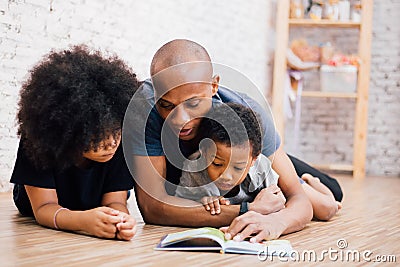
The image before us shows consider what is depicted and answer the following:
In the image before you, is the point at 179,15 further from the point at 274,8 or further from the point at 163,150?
the point at 163,150

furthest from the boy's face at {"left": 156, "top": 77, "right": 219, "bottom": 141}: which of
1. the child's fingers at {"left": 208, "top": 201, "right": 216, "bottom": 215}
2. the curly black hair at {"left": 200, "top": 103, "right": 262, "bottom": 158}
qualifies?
the child's fingers at {"left": 208, "top": 201, "right": 216, "bottom": 215}

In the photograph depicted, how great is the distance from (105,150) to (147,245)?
1.07 ft

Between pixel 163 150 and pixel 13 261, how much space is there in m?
0.73

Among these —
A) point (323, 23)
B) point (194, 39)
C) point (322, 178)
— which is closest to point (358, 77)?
point (323, 23)

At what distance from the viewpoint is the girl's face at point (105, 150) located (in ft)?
6.79

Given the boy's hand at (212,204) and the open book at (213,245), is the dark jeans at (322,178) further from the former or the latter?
the open book at (213,245)

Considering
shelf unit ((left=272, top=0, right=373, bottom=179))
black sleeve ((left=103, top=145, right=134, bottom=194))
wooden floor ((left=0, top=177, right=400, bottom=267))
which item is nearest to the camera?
wooden floor ((left=0, top=177, right=400, bottom=267))

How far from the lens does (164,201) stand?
228 cm

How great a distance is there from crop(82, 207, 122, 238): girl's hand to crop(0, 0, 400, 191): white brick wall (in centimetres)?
165

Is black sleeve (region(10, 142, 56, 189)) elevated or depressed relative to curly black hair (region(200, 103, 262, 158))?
depressed

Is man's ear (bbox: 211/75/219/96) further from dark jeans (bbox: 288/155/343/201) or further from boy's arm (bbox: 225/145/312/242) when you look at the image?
dark jeans (bbox: 288/155/343/201)

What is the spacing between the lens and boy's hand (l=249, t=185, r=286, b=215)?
7.47 feet

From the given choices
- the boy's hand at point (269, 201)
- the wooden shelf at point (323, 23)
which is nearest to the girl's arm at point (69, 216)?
the boy's hand at point (269, 201)

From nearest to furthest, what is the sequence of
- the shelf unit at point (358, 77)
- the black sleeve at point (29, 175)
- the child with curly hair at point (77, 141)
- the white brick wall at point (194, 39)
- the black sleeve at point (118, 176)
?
the child with curly hair at point (77, 141), the black sleeve at point (29, 175), the black sleeve at point (118, 176), the white brick wall at point (194, 39), the shelf unit at point (358, 77)
